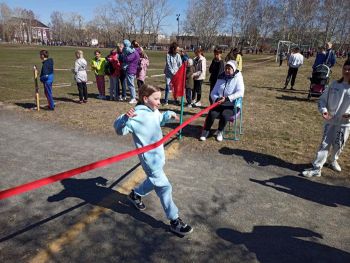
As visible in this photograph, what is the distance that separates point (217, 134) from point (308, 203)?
289 cm

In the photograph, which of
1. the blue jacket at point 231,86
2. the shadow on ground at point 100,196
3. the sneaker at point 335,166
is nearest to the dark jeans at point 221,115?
the blue jacket at point 231,86

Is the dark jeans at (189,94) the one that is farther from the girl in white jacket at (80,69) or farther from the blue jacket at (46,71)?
the blue jacket at (46,71)

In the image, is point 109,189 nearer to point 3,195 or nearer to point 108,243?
point 108,243

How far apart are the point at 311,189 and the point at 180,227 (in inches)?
96.1

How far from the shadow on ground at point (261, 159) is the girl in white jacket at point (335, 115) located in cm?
38

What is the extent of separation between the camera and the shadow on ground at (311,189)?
14.8ft

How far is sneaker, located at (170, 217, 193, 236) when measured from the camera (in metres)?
3.51

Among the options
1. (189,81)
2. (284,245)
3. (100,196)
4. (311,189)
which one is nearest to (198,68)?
(189,81)

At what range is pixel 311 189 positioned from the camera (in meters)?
4.80

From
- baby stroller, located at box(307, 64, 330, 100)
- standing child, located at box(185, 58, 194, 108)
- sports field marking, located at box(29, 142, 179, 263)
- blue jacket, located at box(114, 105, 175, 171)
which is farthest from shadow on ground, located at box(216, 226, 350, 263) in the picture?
baby stroller, located at box(307, 64, 330, 100)

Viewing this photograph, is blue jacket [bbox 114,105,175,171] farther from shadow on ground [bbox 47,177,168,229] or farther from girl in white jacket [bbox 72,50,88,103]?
girl in white jacket [bbox 72,50,88,103]

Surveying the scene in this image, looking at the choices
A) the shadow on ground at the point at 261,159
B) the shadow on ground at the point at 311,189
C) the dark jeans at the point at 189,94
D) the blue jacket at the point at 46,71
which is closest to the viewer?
the shadow on ground at the point at 311,189

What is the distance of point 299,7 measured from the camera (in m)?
65.7

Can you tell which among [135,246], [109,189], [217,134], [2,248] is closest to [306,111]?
[217,134]
